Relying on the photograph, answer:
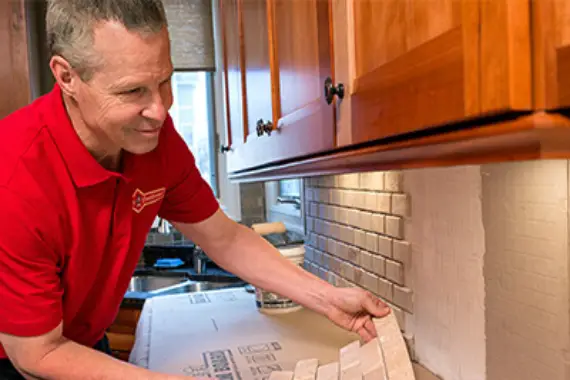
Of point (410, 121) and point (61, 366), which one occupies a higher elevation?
point (410, 121)

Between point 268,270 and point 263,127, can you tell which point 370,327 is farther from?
point 263,127

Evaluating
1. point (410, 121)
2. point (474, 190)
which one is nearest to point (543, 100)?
point (410, 121)

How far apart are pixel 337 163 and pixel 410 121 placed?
13.1 inches

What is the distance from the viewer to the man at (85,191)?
822mm

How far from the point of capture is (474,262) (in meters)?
0.99

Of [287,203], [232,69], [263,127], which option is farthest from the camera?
[287,203]

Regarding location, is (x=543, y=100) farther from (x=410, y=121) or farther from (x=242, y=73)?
(x=242, y=73)

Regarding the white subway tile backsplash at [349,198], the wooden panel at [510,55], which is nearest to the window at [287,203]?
the white subway tile backsplash at [349,198]

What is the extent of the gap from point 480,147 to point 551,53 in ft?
0.47

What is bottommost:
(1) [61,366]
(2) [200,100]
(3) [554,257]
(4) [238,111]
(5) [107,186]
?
(1) [61,366]

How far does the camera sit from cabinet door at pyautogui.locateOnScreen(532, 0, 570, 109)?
413 millimetres

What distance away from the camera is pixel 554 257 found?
0.79 metres

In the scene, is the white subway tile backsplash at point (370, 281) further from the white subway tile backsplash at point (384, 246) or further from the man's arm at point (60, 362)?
the man's arm at point (60, 362)

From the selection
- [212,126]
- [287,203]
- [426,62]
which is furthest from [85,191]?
[212,126]
